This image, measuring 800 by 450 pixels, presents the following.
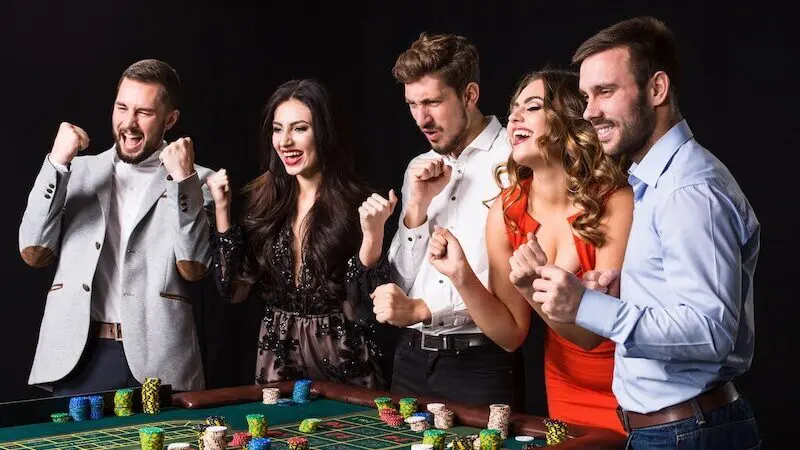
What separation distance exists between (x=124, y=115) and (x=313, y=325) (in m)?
1.17

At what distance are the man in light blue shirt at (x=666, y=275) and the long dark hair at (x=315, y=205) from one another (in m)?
1.64

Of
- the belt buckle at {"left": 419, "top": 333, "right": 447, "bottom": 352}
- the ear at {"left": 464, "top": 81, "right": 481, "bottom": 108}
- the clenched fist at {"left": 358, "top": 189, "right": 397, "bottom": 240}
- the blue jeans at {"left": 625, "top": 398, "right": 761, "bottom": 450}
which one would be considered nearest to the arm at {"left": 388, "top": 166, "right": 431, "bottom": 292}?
the clenched fist at {"left": 358, "top": 189, "right": 397, "bottom": 240}

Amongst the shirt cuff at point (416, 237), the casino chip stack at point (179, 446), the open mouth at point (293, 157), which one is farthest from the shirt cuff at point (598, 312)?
the open mouth at point (293, 157)

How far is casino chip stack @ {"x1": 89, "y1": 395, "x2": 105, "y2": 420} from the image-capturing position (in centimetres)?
311

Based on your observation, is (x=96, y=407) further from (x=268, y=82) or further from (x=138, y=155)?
(x=268, y=82)

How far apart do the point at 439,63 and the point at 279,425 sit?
1533mm

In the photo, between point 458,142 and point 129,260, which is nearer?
point 458,142

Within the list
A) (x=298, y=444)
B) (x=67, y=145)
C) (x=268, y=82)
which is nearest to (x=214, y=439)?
(x=298, y=444)

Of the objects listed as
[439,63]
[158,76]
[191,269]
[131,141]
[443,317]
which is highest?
[158,76]

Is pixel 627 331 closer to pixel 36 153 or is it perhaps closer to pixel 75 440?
pixel 75 440

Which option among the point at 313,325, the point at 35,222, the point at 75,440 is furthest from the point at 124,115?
the point at 75,440

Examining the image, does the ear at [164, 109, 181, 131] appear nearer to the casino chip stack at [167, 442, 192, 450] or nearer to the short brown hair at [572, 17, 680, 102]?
the casino chip stack at [167, 442, 192, 450]

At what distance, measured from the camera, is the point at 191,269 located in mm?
4129

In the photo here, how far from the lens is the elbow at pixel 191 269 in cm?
411
